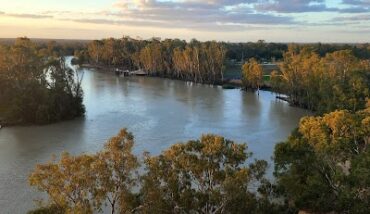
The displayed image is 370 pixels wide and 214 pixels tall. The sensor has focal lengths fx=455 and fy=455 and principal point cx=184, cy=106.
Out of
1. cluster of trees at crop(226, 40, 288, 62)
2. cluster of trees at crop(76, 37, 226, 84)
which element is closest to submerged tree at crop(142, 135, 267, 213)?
cluster of trees at crop(76, 37, 226, 84)

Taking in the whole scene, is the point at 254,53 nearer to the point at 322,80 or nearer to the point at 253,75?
the point at 253,75

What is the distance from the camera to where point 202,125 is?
1336 inches

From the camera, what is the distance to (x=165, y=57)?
72.4 metres

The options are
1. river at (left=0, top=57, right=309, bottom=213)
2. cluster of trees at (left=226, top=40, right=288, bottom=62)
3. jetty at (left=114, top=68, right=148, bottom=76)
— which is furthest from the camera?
cluster of trees at (left=226, top=40, right=288, bottom=62)

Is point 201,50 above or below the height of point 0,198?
above

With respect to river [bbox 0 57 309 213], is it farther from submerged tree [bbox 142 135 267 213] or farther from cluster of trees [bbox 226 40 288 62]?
cluster of trees [bbox 226 40 288 62]

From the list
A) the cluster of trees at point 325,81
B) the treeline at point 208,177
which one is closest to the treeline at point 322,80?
the cluster of trees at point 325,81

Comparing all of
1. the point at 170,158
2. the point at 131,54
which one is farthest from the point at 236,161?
the point at 131,54

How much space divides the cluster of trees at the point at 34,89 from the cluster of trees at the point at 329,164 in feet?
77.2

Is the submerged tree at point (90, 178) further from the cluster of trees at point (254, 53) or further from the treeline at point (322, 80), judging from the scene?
the cluster of trees at point (254, 53)

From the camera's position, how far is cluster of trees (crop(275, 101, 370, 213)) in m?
13.4

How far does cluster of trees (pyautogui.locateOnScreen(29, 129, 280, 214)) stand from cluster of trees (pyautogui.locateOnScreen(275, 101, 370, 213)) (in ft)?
9.71

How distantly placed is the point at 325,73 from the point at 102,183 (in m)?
32.1

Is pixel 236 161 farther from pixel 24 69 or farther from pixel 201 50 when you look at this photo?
pixel 201 50
